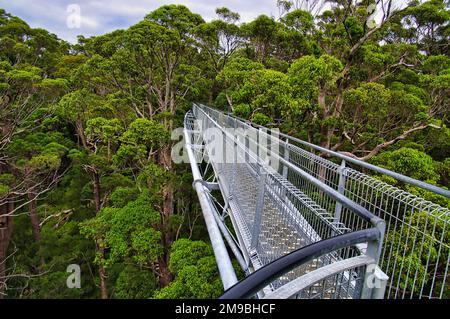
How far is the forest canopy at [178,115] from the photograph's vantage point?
28.1 feet

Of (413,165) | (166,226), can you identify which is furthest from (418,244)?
(166,226)

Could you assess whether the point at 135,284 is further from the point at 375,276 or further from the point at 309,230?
the point at 375,276

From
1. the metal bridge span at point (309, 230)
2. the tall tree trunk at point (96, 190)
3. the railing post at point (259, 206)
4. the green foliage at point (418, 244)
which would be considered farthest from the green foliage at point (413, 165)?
the tall tree trunk at point (96, 190)

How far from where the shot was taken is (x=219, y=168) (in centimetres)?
468

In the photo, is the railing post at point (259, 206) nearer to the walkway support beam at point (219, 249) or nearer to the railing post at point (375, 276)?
the walkway support beam at point (219, 249)

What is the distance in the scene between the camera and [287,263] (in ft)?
3.09

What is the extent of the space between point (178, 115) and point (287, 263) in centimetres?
1300

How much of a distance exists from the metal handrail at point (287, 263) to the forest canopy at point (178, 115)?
18.2 ft

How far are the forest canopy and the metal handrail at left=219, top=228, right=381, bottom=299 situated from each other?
555cm

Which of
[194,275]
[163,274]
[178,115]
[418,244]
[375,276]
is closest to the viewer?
[375,276]

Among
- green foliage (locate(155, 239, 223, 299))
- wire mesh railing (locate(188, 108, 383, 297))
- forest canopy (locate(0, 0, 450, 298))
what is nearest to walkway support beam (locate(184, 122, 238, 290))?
wire mesh railing (locate(188, 108, 383, 297))

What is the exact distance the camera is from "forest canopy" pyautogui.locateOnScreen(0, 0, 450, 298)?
856cm
